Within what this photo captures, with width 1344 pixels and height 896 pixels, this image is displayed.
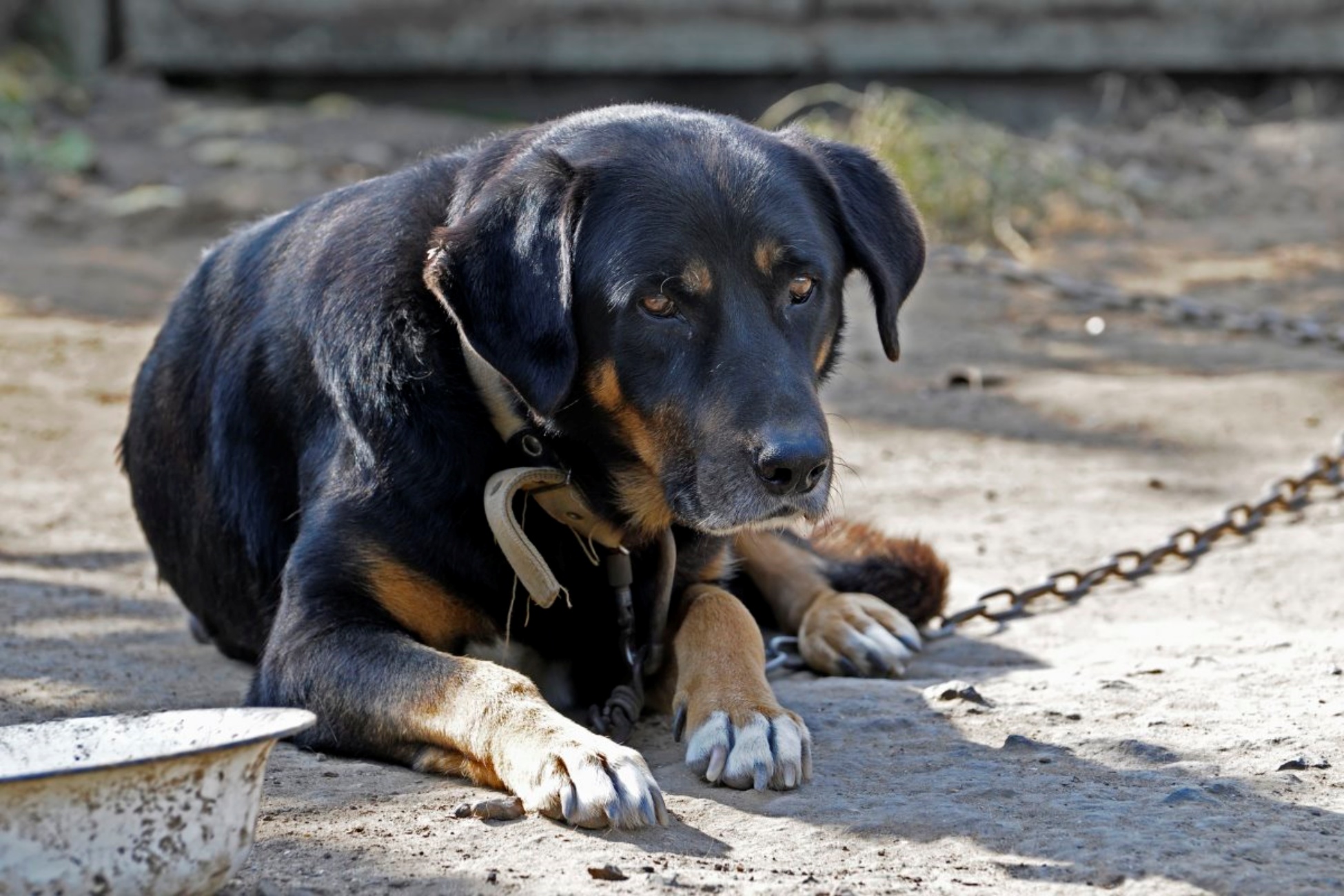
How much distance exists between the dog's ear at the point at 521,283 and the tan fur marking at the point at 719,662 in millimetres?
643

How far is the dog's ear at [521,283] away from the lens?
3256mm

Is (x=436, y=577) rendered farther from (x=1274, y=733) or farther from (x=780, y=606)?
(x=1274, y=733)

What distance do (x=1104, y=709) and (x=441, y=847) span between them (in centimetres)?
151

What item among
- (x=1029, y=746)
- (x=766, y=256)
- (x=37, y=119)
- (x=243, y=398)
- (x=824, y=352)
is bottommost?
(x=1029, y=746)

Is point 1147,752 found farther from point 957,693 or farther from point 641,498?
point 641,498

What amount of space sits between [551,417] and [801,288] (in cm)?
58

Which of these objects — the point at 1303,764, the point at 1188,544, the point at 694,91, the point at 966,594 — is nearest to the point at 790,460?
the point at 1303,764

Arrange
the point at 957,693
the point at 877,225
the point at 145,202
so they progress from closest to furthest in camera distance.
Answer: the point at 957,693 < the point at 877,225 < the point at 145,202

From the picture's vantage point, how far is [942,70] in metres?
13.2

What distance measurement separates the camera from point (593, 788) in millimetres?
2840

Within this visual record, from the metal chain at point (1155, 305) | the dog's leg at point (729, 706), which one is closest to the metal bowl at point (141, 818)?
the dog's leg at point (729, 706)

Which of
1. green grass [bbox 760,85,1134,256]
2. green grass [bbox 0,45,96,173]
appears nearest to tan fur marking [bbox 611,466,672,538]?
green grass [bbox 760,85,1134,256]

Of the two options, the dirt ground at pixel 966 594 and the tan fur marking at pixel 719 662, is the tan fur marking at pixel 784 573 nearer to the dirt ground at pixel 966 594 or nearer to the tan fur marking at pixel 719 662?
the dirt ground at pixel 966 594

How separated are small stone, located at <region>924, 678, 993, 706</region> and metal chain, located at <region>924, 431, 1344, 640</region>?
2.44 ft
